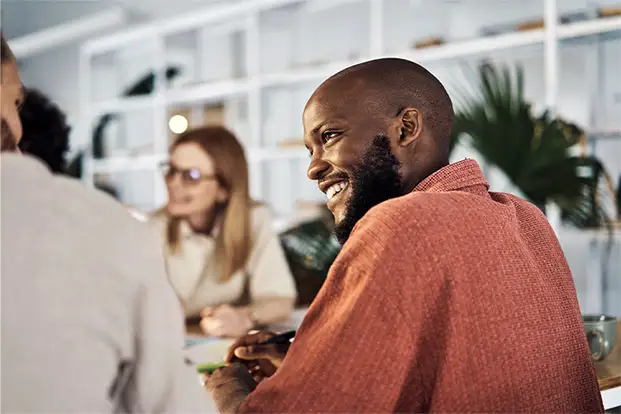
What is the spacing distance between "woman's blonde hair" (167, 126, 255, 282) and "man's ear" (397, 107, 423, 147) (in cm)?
163

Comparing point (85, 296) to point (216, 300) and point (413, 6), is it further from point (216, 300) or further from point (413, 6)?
point (413, 6)

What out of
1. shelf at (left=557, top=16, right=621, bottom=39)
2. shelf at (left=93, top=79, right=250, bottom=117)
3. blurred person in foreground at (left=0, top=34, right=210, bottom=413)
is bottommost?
blurred person in foreground at (left=0, top=34, right=210, bottom=413)

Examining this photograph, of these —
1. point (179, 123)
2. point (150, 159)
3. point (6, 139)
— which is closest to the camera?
point (6, 139)

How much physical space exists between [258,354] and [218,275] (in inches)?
56.4

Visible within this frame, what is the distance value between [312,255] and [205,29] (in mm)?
3233

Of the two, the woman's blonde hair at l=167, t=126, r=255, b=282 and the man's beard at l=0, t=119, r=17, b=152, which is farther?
the woman's blonde hair at l=167, t=126, r=255, b=282

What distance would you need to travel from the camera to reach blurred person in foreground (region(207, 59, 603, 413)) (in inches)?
39.1

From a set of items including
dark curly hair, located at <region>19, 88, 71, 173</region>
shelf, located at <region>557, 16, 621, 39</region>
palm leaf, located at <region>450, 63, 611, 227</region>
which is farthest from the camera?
shelf, located at <region>557, 16, 621, 39</region>

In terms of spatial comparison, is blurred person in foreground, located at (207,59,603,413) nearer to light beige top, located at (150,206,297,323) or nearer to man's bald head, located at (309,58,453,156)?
man's bald head, located at (309,58,453,156)

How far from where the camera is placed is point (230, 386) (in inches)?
45.5

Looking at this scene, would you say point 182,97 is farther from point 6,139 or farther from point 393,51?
point 6,139

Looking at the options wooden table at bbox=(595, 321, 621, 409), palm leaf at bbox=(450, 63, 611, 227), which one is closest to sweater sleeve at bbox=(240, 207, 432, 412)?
wooden table at bbox=(595, 321, 621, 409)

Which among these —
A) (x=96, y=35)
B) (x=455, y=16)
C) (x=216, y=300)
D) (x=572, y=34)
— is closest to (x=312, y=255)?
(x=216, y=300)

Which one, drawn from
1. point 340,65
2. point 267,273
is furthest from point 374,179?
point 340,65
